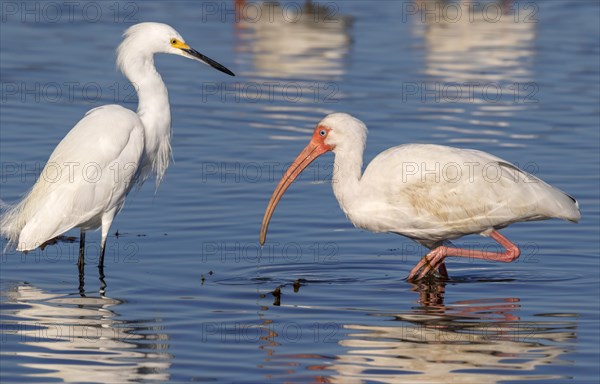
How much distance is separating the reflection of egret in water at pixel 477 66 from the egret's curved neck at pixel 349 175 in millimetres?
4881

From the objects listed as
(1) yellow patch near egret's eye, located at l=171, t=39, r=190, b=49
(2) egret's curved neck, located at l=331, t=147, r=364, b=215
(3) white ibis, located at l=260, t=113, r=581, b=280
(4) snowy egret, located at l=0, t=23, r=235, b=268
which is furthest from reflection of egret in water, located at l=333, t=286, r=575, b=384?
(1) yellow patch near egret's eye, located at l=171, t=39, r=190, b=49

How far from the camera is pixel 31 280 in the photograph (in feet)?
37.4

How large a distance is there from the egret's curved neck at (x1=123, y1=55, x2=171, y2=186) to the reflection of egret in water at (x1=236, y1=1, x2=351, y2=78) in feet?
28.9

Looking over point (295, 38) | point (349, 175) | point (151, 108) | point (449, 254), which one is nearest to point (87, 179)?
point (151, 108)

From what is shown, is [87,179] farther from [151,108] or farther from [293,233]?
[293,233]

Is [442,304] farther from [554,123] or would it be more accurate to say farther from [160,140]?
[554,123]

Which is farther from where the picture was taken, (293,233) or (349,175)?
(293,233)

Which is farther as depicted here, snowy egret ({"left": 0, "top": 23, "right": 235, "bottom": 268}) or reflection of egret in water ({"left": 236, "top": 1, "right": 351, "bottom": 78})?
reflection of egret in water ({"left": 236, "top": 1, "right": 351, "bottom": 78})

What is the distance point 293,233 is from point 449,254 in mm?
1888

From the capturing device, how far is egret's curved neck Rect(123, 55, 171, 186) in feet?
39.9

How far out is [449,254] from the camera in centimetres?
1160

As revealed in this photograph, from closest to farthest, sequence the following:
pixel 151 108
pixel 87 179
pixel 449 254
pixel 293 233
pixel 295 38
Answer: pixel 449 254 → pixel 87 179 → pixel 151 108 → pixel 293 233 → pixel 295 38

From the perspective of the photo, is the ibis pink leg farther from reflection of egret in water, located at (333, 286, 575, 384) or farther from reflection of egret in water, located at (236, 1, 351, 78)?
reflection of egret in water, located at (236, 1, 351, 78)

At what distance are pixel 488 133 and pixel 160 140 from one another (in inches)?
228
